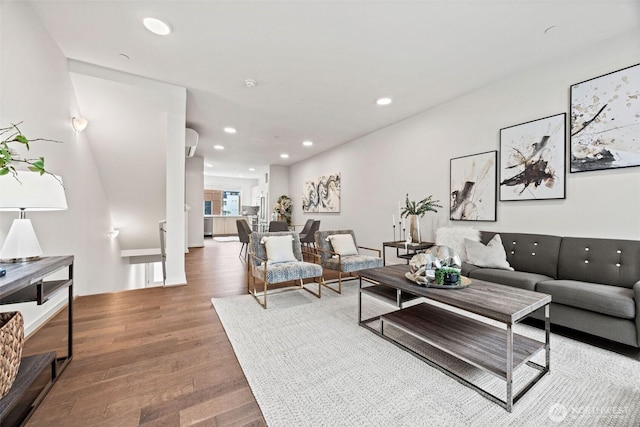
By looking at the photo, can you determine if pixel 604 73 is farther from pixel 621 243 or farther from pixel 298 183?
pixel 298 183

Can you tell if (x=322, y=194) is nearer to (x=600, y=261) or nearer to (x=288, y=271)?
(x=288, y=271)

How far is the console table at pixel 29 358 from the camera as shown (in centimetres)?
126

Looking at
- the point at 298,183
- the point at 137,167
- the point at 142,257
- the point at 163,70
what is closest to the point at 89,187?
the point at 137,167

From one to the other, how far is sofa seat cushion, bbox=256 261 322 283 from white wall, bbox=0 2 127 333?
2059mm

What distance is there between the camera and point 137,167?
4336mm

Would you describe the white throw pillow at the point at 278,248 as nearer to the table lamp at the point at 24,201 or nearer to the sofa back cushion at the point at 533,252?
the table lamp at the point at 24,201

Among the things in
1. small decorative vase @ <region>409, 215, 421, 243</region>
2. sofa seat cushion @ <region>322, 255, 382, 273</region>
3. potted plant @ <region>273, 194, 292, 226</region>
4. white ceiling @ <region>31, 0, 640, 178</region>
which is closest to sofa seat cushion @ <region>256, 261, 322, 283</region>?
sofa seat cushion @ <region>322, 255, 382, 273</region>

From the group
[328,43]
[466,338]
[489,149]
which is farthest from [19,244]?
[489,149]

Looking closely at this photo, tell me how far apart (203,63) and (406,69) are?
91.0 inches

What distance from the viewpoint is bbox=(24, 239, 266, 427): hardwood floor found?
1424mm

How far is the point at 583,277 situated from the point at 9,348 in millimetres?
4080

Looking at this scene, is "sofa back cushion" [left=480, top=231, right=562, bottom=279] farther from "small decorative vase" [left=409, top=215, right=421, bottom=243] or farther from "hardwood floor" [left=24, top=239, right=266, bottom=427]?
"hardwood floor" [left=24, top=239, right=266, bottom=427]

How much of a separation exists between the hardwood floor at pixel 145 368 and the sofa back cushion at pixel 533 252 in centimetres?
300

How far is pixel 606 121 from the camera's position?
98.6 inches
